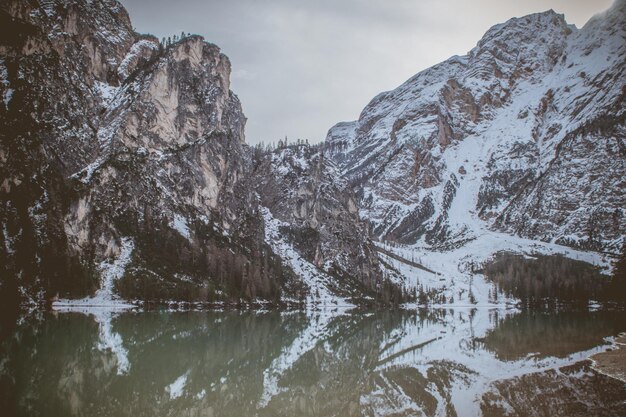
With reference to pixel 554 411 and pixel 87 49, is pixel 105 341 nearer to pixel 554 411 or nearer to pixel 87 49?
pixel 554 411

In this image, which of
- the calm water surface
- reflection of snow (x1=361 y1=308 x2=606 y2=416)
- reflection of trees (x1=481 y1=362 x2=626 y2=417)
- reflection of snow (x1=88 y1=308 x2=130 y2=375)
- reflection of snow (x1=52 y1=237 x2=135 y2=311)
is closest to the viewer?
reflection of trees (x1=481 y1=362 x2=626 y2=417)

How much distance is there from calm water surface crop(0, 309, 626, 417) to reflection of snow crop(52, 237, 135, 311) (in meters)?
53.3

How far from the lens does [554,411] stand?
27438mm

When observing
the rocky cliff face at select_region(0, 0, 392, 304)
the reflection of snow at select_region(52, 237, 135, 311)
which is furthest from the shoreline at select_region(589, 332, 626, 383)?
the rocky cliff face at select_region(0, 0, 392, 304)

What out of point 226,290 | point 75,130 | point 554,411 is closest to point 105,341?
point 554,411

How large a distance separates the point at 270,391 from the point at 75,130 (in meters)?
153

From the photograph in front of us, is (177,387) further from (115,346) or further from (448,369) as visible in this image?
(448,369)

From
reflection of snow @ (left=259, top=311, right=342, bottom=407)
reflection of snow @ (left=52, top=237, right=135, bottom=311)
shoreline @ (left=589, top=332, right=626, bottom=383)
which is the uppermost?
reflection of snow @ (left=52, top=237, right=135, bottom=311)

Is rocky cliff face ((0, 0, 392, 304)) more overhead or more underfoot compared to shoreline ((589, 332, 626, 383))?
more overhead

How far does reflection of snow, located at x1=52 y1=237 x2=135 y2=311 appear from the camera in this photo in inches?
4483

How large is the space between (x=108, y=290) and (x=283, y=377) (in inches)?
4073

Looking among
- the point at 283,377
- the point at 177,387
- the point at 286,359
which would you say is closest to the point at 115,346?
the point at 286,359

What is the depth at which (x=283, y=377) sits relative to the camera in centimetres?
4044

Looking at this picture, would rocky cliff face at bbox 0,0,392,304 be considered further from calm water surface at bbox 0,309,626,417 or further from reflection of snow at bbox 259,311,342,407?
reflection of snow at bbox 259,311,342,407
